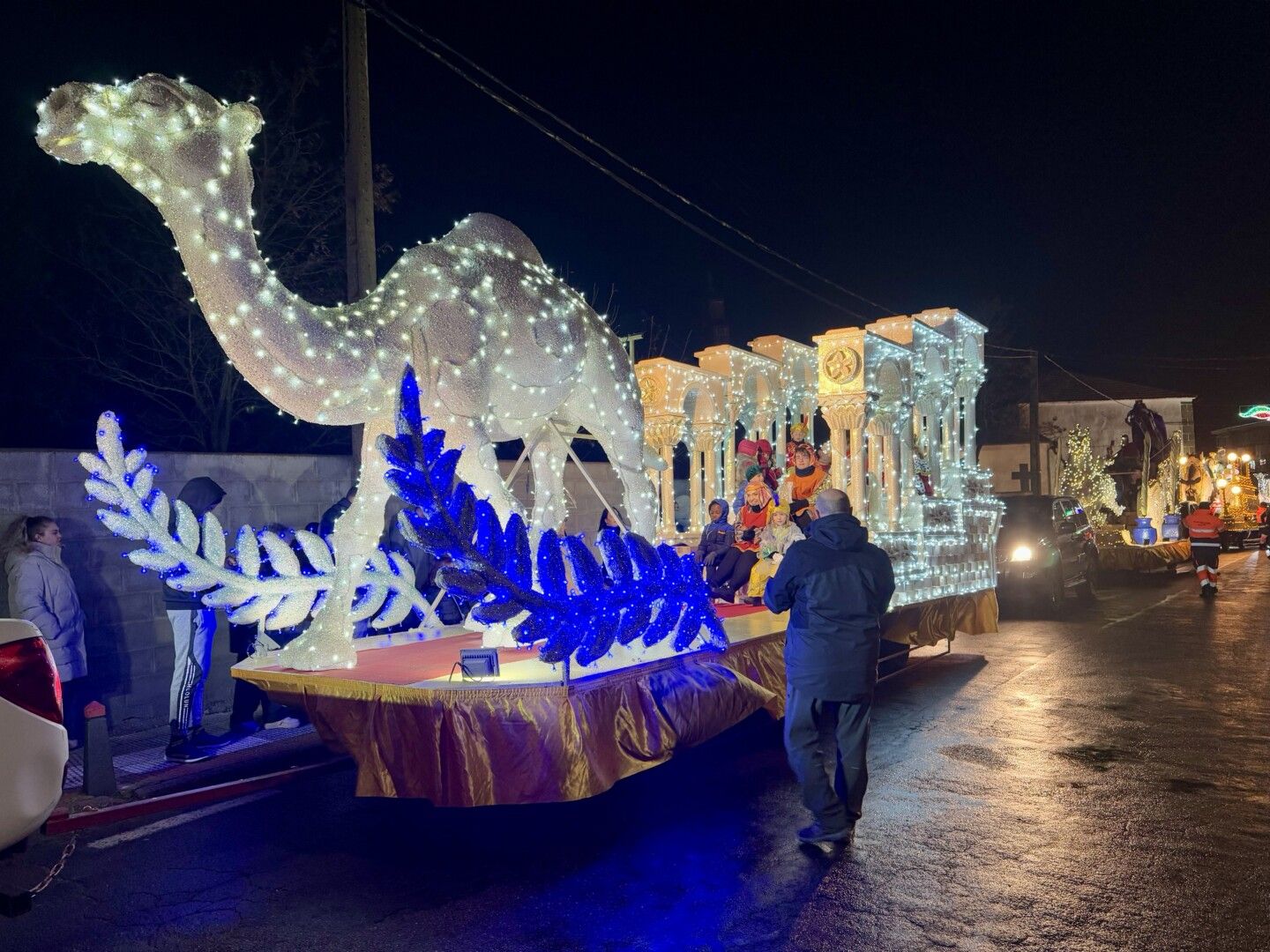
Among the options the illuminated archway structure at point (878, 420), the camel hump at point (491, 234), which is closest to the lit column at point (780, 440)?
the illuminated archway structure at point (878, 420)

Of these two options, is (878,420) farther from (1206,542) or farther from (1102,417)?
(1102,417)

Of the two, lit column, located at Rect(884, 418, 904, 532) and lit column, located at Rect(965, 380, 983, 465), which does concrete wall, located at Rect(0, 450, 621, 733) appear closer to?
lit column, located at Rect(884, 418, 904, 532)

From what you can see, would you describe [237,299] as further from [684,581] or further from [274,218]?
[274,218]

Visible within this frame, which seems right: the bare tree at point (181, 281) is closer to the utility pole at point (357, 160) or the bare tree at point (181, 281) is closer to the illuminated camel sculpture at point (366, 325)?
the utility pole at point (357, 160)

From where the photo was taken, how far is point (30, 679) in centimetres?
313

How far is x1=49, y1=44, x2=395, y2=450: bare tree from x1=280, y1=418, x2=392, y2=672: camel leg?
7710 millimetres

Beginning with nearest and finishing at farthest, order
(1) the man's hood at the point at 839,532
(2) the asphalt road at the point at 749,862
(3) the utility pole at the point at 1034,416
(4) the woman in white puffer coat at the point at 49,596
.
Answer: (2) the asphalt road at the point at 749,862 → (1) the man's hood at the point at 839,532 → (4) the woman in white puffer coat at the point at 49,596 → (3) the utility pole at the point at 1034,416

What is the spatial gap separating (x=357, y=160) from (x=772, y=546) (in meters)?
4.90

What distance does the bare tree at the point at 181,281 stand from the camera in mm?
12430

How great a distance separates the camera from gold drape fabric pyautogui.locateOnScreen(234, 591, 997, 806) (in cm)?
468

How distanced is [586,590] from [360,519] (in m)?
1.46

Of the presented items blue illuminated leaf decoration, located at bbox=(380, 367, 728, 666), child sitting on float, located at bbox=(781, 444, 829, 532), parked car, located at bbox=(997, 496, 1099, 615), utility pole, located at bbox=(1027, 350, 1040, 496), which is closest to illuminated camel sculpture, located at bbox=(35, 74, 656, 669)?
blue illuminated leaf decoration, located at bbox=(380, 367, 728, 666)

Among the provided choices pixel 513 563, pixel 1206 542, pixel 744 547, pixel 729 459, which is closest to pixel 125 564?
pixel 513 563

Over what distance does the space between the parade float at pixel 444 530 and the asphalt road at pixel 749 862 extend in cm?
42
